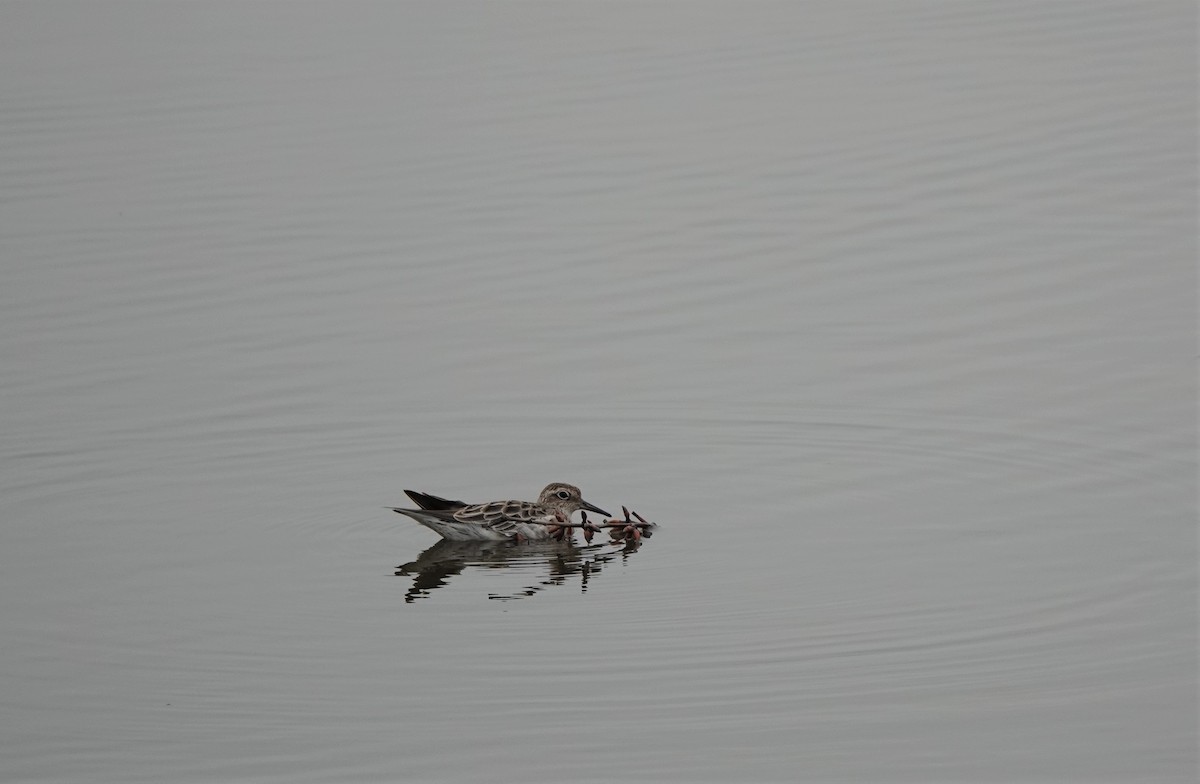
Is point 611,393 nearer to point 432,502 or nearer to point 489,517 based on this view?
point 489,517

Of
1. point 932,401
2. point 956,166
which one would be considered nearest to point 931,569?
point 932,401

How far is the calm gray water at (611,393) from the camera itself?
977 centimetres

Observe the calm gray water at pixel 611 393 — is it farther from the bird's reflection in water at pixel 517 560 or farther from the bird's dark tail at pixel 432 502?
the bird's dark tail at pixel 432 502

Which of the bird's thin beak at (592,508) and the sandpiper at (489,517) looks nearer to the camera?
the sandpiper at (489,517)

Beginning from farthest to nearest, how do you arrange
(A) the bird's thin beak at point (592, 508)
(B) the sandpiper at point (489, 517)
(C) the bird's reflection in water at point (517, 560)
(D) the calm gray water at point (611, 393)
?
(A) the bird's thin beak at point (592, 508) → (B) the sandpiper at point (489, 517) → (C) the bird's reflection in water at point (517, 560) → (D) the calm gray water at point (611, 393)

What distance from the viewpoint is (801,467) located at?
14.0m

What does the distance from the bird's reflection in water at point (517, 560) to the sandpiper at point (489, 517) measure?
9 centimetres

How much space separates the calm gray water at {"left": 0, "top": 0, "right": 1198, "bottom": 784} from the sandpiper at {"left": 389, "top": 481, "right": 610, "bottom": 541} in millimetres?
327

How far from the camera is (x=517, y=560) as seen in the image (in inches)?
500

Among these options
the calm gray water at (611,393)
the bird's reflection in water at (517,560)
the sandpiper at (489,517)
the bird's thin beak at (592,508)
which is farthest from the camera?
the bird's thin beak at (592,508)

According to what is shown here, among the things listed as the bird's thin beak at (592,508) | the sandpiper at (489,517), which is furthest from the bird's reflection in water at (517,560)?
the bird's thin beak at (592,508)

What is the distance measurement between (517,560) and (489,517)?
348 mm

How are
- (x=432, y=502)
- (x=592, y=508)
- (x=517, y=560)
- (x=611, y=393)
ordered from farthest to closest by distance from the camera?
1. (x=611, y=393)
2. (x=592, y=508)
3. (x=432, y=502)
4. (x=517, y=560)

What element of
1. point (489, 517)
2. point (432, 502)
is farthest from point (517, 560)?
point (432, 502)
